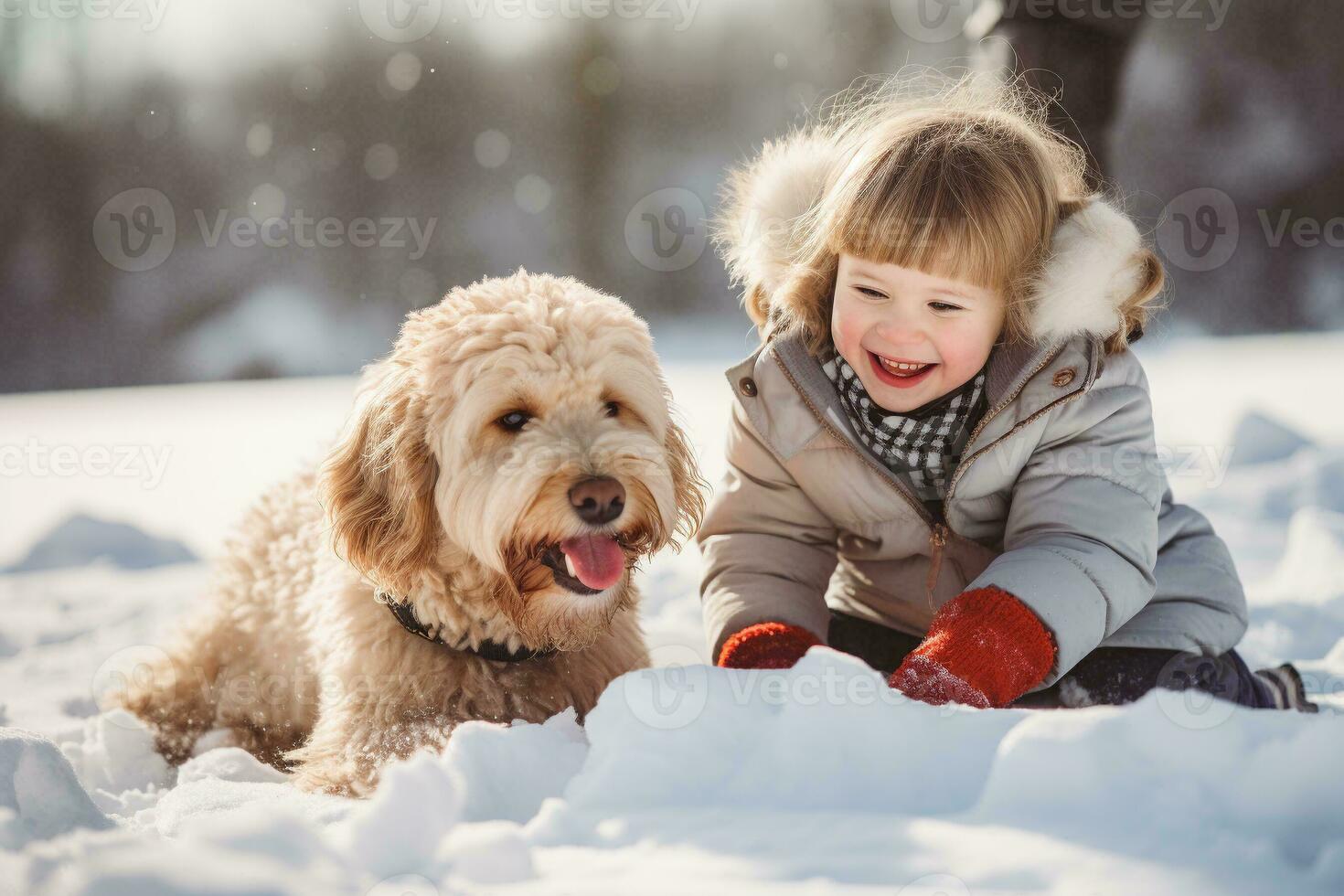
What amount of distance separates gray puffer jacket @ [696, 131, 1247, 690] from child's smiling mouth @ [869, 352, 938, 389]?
181 mm

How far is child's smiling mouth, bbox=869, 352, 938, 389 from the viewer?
7.98 ft

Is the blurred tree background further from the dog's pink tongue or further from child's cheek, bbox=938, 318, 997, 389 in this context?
the dog's pink tongue

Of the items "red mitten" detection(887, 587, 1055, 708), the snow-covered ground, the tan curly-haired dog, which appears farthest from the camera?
the tan curly-haired dog

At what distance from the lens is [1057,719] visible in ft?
4.46

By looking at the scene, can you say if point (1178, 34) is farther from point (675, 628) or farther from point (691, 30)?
point (675, 628)

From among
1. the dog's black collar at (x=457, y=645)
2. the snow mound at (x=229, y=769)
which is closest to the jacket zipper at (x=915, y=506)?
the dog's black collar at (x=457, y=645)

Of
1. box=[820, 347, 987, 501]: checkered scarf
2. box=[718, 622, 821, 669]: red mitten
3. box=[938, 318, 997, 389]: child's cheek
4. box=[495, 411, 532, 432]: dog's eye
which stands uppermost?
box=[938, 318, 997, 389]: child's cheek

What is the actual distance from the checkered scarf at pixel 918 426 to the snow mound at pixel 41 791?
1.89 metres

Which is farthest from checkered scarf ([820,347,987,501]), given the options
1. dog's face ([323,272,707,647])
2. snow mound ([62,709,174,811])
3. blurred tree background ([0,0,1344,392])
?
blurred tree background ([0,0,1344,392])

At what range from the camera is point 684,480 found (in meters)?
2.52

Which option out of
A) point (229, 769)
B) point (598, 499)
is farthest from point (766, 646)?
point (229, 769)

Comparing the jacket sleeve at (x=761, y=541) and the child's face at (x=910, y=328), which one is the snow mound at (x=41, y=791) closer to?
the jacket sleeve at (x=761, y=541)

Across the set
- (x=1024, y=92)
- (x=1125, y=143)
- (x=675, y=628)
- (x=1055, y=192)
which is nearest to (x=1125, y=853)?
(x=1055, y=192)

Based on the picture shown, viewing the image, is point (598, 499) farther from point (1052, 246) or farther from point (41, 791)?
point (1052, 246)
